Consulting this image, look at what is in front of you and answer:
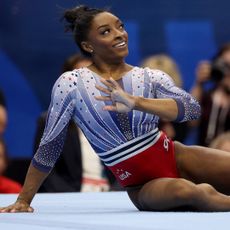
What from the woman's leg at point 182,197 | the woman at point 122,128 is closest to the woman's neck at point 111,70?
the woman at point 122,128

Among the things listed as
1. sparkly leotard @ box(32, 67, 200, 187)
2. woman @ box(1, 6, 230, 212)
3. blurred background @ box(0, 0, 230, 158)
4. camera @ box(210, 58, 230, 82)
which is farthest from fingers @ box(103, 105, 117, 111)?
blurred background @ box(0, 0, 230, 158)

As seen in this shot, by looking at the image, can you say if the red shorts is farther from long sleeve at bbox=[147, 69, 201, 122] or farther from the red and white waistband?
long sleeve at bbox=[147, 69, 201, 122]

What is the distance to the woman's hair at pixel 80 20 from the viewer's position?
3.04m

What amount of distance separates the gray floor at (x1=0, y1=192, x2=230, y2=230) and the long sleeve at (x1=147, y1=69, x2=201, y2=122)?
399 millimetres

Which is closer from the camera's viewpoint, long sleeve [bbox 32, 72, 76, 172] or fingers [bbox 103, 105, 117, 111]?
fingers [bbox 103, 105, 117, 111]

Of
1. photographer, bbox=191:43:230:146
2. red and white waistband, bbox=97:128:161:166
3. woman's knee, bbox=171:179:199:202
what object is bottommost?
photographer, bbox=191:43:230:146

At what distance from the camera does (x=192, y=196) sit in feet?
8.68

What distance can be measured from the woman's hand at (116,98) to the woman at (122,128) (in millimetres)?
88

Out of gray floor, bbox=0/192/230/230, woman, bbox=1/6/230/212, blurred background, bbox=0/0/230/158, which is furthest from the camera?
blurred background, bbox=0/0/230/158

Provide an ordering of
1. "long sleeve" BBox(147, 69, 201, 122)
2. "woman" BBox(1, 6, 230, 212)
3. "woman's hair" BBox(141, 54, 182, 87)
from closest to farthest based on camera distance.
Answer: "long sleeve" BBox(147, 69, 201, 122), "woman" BBox(1, 6, 230, 212), "woman's hair" BBox(141, 54, 182, 87)

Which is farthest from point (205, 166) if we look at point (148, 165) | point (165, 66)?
point (165, 66)

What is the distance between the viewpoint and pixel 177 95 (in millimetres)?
2822

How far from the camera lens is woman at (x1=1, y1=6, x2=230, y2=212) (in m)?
2.88

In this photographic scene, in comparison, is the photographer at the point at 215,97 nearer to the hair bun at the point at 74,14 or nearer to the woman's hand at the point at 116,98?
the hair bun at the point at 74,14
